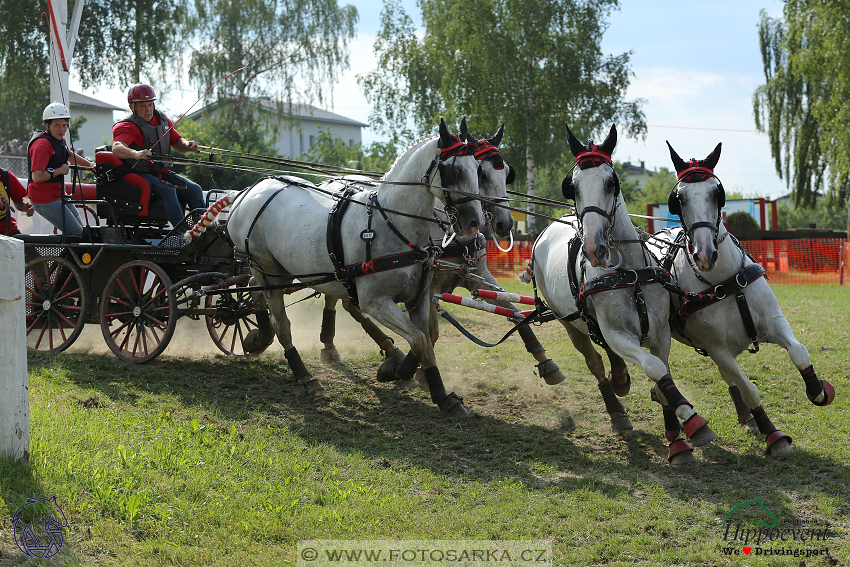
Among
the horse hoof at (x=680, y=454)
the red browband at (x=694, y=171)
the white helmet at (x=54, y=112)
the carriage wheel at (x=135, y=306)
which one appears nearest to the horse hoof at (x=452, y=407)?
the horse hoof at (x=680, y=454)

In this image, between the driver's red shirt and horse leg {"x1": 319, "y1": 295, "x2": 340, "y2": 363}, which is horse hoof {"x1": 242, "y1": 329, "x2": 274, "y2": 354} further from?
the driver's red shirt

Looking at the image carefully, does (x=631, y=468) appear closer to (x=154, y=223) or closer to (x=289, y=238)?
(x=289, y=238)

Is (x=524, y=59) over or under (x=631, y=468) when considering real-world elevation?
over

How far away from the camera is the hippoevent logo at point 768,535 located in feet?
11.4

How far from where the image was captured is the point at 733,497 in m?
4.20

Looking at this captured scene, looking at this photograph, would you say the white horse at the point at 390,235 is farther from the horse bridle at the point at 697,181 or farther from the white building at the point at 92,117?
the white building at the point at 92,117

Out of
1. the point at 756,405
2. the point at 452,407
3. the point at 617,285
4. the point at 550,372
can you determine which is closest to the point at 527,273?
the point at 550,372

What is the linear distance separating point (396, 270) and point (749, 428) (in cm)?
294

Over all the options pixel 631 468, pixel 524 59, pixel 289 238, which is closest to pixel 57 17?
pixel 289 238

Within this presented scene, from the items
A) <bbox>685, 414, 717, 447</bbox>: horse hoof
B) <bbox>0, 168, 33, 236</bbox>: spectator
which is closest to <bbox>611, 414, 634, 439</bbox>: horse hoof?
<bbox>685, 414, 717, 447</bbox>: horse hoof

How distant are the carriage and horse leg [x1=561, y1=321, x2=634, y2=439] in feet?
10.7

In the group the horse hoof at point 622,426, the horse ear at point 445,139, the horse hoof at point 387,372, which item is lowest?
the horse hoof at point 622,426

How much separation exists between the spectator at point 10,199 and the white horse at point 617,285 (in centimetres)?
614

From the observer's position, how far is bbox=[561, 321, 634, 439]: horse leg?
566cm
